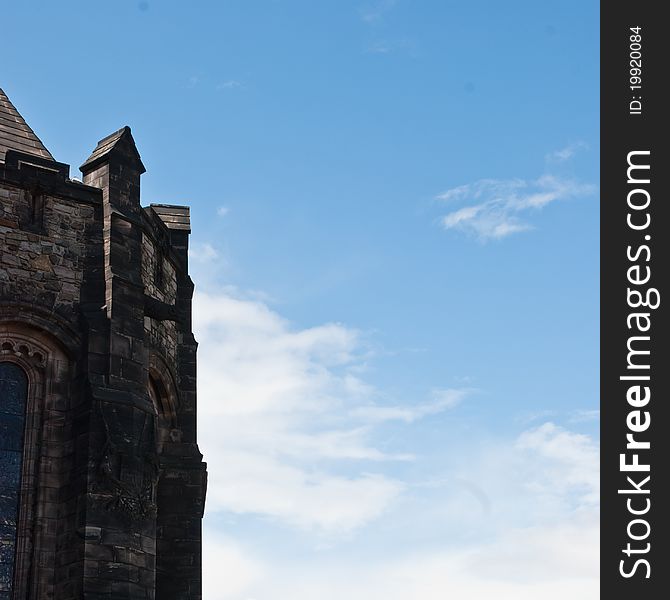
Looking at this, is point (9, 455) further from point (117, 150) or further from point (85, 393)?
point (117, 150)

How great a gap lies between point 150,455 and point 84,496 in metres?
1.38

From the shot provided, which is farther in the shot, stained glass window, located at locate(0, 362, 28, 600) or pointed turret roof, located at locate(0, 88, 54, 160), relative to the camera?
pointed turret roof, located at locate(0, 88, 54, 160)

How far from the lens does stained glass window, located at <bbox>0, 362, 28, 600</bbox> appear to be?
18109mm

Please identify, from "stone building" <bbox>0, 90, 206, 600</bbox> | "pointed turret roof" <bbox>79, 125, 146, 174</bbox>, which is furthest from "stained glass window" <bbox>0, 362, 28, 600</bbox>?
"pointed turret roof" <bbox>79, 125, 146, 174</bbox>

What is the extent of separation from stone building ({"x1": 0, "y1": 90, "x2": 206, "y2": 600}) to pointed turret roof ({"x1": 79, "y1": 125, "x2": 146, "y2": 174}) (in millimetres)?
25

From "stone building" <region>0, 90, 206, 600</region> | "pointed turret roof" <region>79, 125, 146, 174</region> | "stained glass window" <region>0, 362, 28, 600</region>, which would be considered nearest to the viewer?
"stone building" <region>0, 90, 206, 600</region>

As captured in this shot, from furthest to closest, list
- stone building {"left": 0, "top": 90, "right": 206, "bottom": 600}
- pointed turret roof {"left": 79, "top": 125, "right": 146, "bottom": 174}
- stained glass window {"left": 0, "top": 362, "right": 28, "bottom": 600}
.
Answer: pointed turret roof {"left": 79, "top": 125, "right": 146, "bottom": 174} → stained glass window {"left": 0, "top": 362, "right": 28, "bottom": 600} → stone building {"left": 0, "top": 90, "right": 206, "bottom": 600}

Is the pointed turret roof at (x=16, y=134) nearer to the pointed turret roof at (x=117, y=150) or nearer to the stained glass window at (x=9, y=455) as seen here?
the pointed turret roof at (x=117, y=150)

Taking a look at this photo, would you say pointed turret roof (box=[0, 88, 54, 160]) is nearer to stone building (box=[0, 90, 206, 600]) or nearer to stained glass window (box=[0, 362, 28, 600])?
stone building (box=[0, 90, 206, 600])

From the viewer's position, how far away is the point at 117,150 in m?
20.9

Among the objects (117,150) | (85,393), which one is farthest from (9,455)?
(117,150)

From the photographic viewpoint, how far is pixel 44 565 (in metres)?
18.0

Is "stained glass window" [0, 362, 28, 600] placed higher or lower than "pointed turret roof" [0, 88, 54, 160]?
lower

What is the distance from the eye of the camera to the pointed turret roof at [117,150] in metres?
20.9
